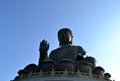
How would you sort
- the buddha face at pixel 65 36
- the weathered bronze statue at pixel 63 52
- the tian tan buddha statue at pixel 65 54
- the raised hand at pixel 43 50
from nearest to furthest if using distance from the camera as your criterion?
the tian tan buddha statue at pixel 65 54 → the weathered bronze statue at pixel 63 52 → the raised hand at pixel 43 50 → the buddha face at pixel 65 36

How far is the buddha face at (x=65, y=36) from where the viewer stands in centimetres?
2789

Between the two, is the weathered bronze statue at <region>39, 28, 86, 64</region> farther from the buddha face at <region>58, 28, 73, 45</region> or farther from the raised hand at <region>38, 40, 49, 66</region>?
the buddha face at <region>58, 28, 73, 45</region>

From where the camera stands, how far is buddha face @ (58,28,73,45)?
2789 cm

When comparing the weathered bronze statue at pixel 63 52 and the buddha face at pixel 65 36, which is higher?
the buddha face at pixel 65 36

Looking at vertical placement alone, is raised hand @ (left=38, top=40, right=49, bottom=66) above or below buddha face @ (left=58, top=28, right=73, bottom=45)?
below

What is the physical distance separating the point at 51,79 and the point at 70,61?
2.00 metres

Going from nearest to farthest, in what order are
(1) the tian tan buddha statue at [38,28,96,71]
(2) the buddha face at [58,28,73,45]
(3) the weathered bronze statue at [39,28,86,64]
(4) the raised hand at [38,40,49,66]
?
(1) the tian tan buddha statue at [38,28,96,71]
(3) the weathered bronze statue at [39,28,86,64]
(4) the raised hand at [38,40,49,66]
(2) the buddha face at [58,28,73,45]

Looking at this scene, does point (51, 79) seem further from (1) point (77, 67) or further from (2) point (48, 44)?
(2) point (48, 44)

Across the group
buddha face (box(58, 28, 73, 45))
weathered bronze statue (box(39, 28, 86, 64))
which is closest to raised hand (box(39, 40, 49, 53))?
weathered bronze statue (box(39, 28, 86, 64))

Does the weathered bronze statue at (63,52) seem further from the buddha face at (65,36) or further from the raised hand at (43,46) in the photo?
the buddha face at (65,36)

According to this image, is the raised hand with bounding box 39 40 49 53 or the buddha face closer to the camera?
the raised hand with bounding box 39 40 49 53

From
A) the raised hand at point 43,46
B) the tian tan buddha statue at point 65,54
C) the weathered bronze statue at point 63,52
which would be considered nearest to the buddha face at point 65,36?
the tian tan buddha statue at point 65,54

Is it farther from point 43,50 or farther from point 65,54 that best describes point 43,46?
point 65,54

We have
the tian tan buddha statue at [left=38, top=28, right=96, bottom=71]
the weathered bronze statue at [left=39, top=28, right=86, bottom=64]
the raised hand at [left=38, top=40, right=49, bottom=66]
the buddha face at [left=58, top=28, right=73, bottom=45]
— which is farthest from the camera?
the buddha face at [left=58, top=28, right=73, bottom=45]
